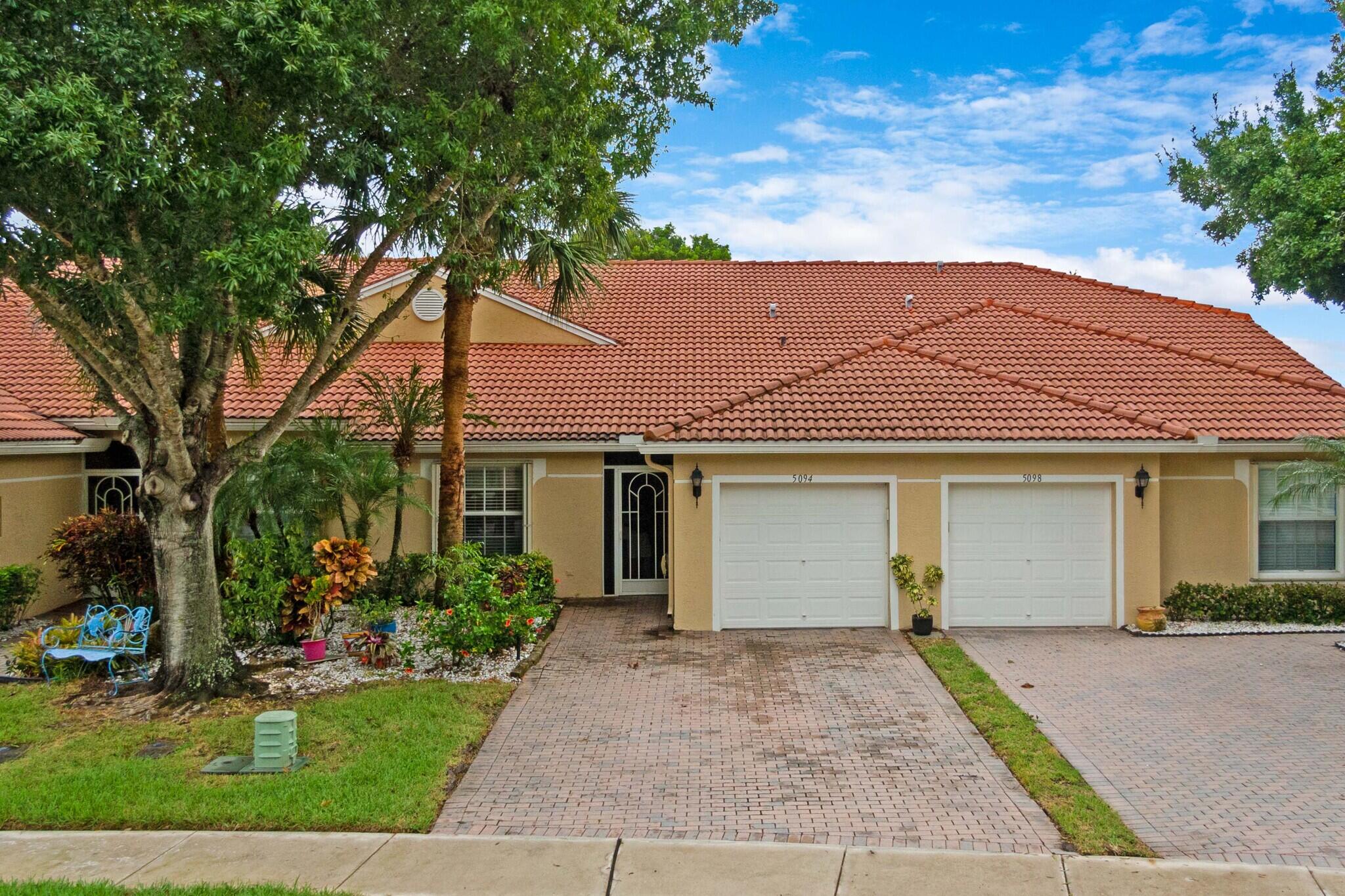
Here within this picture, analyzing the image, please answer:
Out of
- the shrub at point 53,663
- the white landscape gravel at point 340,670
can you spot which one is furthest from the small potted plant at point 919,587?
the shrub at point 53,663

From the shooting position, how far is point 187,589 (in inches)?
380

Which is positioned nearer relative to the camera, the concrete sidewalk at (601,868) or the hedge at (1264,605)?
the concrete sidewalk at (601,868)

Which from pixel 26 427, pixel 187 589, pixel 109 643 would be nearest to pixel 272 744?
pixel 187 589

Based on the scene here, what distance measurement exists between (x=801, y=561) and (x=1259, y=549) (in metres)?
7.46

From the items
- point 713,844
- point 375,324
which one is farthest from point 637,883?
point 375,324

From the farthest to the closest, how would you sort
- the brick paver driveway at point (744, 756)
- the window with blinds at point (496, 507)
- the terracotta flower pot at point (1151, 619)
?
the window with blinds at point (496, 507)
the terracotta flower pot at point (1151, 619)
the brick paver driveway at point (744, 756)

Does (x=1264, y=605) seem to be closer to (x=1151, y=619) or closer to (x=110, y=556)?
(x=1151, y=619)

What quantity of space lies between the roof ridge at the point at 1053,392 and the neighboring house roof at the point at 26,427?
14015 millimetres

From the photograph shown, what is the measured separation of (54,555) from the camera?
13.2 m

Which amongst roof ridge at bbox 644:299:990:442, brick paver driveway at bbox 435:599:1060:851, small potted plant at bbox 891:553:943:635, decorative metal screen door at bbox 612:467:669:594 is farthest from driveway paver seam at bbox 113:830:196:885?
decorative metal screen door at bbox 612:467:669:594

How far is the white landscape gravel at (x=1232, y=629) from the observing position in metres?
12.9

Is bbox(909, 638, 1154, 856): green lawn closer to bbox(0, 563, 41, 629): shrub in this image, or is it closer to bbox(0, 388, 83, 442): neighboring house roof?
bbox(0, 563, 41, 629): shrub

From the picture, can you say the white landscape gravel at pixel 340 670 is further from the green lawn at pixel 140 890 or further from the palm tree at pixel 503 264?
the green lawn at pixel 140 890

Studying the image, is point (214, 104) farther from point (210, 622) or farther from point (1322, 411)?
point (1322, 411)
